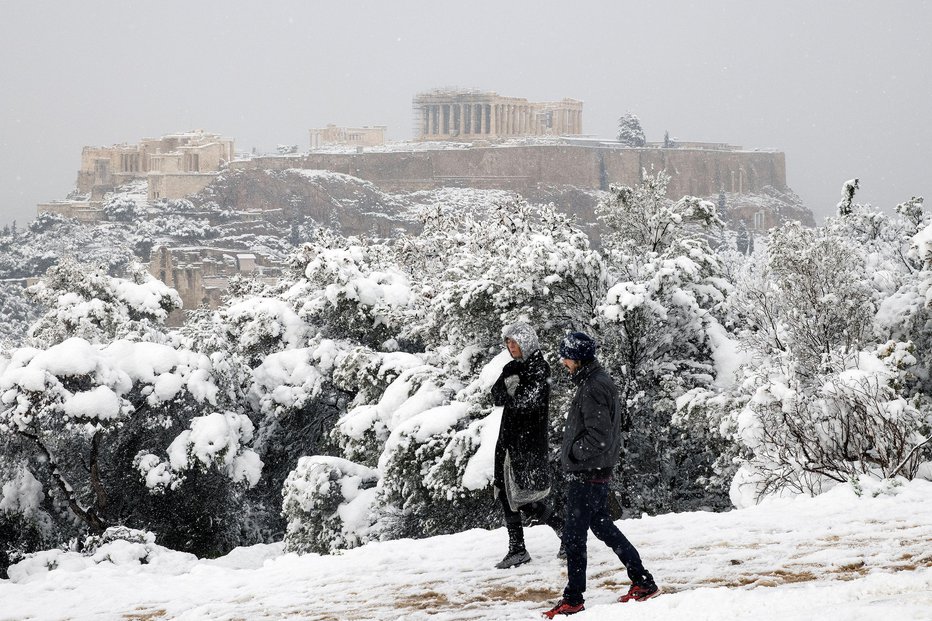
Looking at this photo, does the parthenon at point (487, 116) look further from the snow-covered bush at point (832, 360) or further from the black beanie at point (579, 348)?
the black beanie at point (579, 348)

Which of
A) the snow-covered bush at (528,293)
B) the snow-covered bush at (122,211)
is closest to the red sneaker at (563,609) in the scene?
the snow-covered bush at (528,293)

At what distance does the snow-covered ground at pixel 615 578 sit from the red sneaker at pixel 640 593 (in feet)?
0.44

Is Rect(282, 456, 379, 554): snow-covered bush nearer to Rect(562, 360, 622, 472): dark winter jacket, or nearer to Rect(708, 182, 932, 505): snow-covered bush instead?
Rect(708, 182, 932, 505): snow-covered bush

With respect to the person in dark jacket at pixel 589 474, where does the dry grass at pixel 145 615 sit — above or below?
below

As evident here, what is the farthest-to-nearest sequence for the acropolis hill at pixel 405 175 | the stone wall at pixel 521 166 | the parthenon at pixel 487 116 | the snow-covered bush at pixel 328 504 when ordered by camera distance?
the parthenon at pixel 487 116 → the stone wall at pixel 521 166 → the acropolis hill at pixel 405 175 → the snow-covered bush at pixel 328 504

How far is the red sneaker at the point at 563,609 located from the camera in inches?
188

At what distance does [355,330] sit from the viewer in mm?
18516

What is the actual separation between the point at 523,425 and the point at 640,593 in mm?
1242

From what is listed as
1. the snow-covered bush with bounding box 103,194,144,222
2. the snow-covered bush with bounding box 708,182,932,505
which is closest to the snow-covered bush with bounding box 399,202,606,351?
the snow-covered bush with bounding box 708,182,932,505

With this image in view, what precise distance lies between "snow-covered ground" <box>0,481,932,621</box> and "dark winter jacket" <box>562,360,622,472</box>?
0.70 metres

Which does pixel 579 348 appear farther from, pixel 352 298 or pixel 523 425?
pixel 352 298

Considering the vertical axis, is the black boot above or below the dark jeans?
below

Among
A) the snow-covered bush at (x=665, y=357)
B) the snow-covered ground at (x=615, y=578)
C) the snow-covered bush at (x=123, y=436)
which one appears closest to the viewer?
the snow-covered ground at (x=615, y=578)

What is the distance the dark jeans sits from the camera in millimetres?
4832
